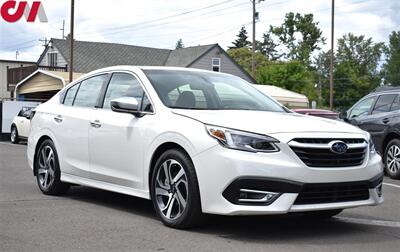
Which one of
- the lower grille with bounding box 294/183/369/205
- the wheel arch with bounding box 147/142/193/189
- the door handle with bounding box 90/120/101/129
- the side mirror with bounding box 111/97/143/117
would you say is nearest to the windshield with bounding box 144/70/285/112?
the side mirror with bounding box 111/97/143/117

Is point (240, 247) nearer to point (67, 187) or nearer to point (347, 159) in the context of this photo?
point (347, 159)

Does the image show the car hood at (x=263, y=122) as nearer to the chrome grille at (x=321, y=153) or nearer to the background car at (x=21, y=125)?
the chrome grille at (x=321, y=153)

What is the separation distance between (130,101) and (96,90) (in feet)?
4.05

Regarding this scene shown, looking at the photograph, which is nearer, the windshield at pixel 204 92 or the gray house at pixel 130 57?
the windshield at pixel 204 92

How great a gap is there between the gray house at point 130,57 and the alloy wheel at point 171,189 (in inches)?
1545

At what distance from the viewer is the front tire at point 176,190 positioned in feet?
18.1

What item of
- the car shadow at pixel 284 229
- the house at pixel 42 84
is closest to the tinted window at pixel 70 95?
the car shadow at pixel 284 229

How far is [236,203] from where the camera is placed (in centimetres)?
524

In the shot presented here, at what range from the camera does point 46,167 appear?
792cm

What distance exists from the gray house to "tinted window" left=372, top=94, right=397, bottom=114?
33.1 metres

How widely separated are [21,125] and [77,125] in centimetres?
1613

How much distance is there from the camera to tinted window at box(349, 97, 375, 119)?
40.3ft

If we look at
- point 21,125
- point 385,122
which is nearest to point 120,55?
point 21,125

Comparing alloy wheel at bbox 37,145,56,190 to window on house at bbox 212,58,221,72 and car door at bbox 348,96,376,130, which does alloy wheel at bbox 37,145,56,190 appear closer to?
car door at bbox 348,96,376,130
